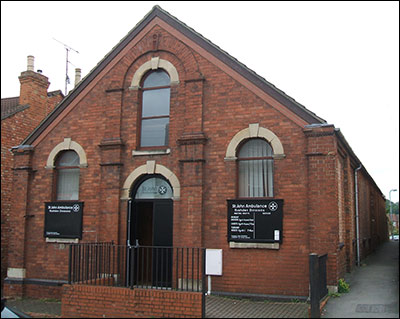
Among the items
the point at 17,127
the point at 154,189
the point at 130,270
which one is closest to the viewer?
the point at 130,270

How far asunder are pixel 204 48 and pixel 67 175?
556 cm

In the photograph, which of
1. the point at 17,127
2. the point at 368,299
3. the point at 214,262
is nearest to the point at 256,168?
the point at 214,262

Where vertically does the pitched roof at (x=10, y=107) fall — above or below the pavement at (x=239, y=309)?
above

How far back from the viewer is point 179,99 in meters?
12.7

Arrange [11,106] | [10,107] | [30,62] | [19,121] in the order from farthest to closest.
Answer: [11,106] < [10,107] < [30,62] < [19,121]

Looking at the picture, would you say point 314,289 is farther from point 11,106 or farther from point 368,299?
point 11,106

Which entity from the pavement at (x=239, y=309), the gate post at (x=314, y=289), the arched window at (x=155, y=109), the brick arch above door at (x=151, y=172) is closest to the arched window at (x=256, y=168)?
the brick arch above door at (x=151, y=172)

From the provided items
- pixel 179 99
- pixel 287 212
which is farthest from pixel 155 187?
pixel 287 212

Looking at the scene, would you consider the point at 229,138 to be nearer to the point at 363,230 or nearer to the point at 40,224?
the point at 40,224

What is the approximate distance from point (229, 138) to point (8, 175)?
30.9ft

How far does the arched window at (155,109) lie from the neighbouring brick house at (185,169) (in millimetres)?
33

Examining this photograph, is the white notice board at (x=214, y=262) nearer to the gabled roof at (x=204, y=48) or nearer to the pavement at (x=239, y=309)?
the pavement at (x=239, y=309)

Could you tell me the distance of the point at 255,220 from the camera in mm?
11352

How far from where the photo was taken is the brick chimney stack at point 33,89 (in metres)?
18.2
